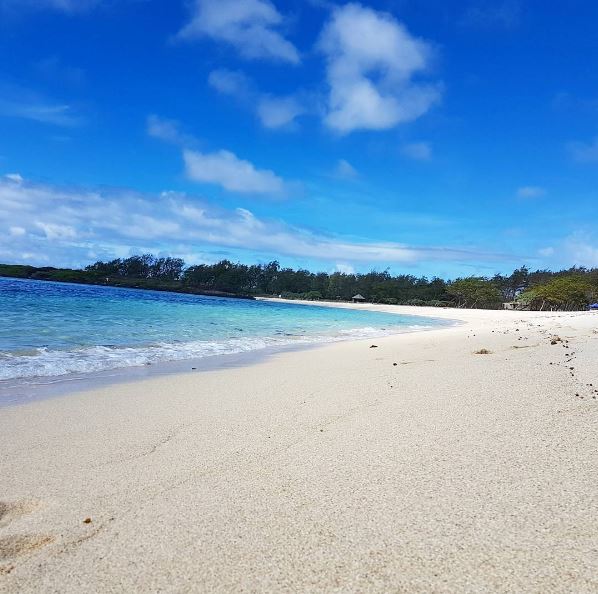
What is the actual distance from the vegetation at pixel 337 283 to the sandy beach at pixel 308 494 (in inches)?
2733

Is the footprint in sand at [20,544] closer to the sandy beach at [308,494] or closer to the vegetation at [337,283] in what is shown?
the sandy beach at [308,494]

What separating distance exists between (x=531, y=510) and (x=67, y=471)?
3040 millimetres

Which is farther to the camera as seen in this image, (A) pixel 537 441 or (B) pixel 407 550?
(A) pixel 537 441

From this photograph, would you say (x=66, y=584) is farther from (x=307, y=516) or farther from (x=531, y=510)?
(x=531, y=510)

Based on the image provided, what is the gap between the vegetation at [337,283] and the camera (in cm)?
6781

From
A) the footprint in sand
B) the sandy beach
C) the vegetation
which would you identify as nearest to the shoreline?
the sandy beach

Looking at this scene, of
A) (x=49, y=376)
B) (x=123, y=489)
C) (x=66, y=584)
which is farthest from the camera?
(x=49, y=376)

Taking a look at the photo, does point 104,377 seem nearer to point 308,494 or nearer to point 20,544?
point 20,544

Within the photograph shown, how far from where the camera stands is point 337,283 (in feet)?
367

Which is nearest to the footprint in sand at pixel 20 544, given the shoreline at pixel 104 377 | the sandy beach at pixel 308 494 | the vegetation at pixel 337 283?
the sandy beach at pixel 308 494

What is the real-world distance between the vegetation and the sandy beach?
228ft

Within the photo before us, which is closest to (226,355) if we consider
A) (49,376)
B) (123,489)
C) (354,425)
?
(49,376)

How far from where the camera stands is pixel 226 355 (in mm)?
10664

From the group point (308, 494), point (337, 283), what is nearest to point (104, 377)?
point (308, 494)
